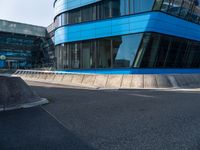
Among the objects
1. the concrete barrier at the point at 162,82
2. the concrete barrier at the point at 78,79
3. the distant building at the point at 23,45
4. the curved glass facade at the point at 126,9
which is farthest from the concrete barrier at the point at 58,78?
the distant building at the point at 23,45

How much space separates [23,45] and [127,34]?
50.8 meters

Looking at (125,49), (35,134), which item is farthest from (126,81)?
(35,134)

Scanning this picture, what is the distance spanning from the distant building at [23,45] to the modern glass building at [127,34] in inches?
1210

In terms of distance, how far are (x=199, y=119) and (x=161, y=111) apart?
1.52 m

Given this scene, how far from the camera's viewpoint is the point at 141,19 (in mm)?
22859

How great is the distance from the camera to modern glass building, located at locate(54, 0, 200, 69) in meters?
22.8

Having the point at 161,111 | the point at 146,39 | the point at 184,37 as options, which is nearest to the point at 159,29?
the point at 146,39

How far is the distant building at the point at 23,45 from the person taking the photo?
6212 cm

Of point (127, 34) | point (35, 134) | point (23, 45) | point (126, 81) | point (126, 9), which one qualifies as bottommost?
point (35, 134)

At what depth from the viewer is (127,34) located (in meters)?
23.6

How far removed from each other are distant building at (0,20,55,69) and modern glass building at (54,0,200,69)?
30.7m

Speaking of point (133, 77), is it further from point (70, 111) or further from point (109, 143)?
point (109, 143)

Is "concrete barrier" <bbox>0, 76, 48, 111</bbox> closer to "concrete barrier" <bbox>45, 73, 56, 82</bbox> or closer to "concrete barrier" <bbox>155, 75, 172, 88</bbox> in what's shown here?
"concrete barrier" <bbox>155, 75, 172, 88</bbox>

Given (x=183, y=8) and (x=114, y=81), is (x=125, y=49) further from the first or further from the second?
(x=183, y=8)
